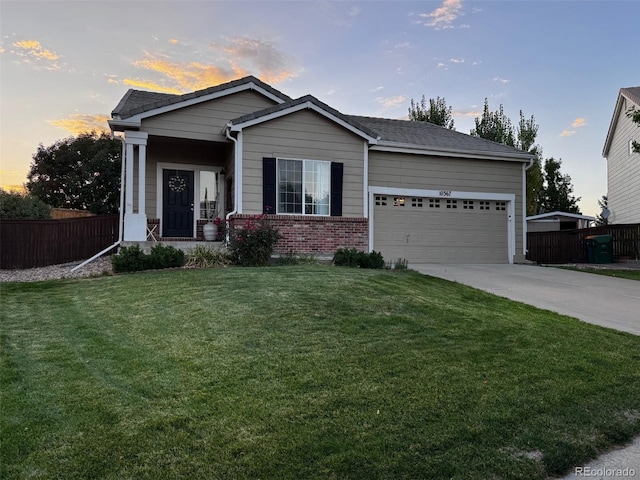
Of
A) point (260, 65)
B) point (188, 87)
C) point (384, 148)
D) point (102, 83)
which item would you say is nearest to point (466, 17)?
point (384, 148)

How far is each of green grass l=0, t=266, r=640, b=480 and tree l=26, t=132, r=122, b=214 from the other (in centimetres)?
2072

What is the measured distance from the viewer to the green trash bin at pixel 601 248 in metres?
15.6

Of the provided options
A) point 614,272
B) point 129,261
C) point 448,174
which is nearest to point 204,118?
point 129,261

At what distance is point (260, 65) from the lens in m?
15.6

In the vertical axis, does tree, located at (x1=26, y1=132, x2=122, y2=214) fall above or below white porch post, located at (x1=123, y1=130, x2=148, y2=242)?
above

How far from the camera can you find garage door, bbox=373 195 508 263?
13.0 meters

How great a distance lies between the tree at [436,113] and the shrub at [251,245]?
2258cm

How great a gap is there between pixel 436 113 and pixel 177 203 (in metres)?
22.4

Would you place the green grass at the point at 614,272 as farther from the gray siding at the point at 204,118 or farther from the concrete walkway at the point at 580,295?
the gray siding at the point at 204,118

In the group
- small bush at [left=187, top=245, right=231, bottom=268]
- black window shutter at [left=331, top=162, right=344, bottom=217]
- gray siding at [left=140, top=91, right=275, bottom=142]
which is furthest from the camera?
black window shutter at [left=331, top=162, right=344, bottom=217]

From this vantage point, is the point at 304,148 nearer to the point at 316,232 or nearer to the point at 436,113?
the point at 316,232

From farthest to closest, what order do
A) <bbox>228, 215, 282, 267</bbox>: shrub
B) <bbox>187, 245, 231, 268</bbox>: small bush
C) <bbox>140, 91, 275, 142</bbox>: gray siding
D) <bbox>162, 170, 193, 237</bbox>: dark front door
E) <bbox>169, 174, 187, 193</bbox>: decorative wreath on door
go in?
<bbox>169, 174, 187, 193</bbox>: decorative wreath on door → <bbox>162, 170, 193, 237</bbox>: dark front door → <bbox>140, 91, 275, 142</bbox>: gray siding → <bbox>228, 215, 282, 267</bbox>: shrub → <bbox>187, 245, 231, 268</bbox>: small bush

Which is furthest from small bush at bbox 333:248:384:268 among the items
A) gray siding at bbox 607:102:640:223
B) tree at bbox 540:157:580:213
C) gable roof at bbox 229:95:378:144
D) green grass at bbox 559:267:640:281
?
Result: tree at bbox 540:157:580:213

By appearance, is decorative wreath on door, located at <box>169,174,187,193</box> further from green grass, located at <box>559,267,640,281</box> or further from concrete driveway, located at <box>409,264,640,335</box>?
green grass, located at <box>559,267,640,281</box>
